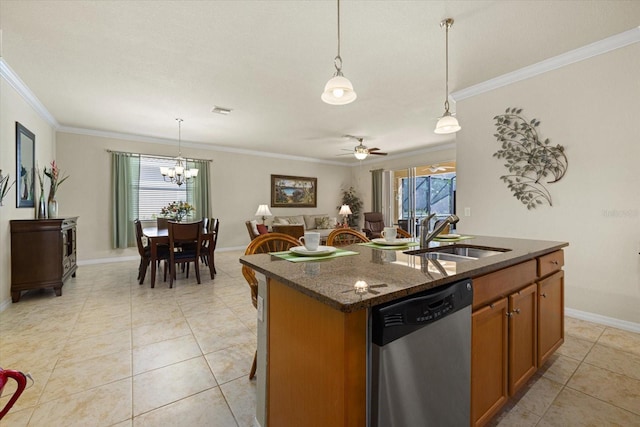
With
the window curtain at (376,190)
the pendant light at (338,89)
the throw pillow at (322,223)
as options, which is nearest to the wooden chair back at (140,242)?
the pendant light at (338,89)

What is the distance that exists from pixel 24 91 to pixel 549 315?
5.75m

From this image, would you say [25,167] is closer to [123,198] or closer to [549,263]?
[123,198]

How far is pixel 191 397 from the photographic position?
1648 millimetres

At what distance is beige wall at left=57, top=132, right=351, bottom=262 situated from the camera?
5216mm

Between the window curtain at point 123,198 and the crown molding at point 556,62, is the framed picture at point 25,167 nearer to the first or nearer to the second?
the window curtain at point 123,198

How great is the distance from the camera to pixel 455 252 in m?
1.96

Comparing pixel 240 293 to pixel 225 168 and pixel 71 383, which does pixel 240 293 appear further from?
pixel 225 168

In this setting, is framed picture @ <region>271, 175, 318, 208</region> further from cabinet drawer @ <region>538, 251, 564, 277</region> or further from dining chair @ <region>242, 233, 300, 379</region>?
cabinet drawer @ <region>538, 251, 564, 277</region>

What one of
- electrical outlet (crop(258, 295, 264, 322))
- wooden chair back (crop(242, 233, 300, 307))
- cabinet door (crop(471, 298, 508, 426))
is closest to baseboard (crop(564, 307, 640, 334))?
cabinet door (crop(471, 298, 508, 426))

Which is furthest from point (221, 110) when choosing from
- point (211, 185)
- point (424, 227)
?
point (424, 227)

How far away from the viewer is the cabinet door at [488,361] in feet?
4.05

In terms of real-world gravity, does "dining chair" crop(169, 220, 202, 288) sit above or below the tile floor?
above

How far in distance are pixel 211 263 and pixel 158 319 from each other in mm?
1584

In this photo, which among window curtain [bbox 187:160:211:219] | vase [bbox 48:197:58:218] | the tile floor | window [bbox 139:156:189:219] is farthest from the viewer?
window curtain [bbox 187:160:211:219]
